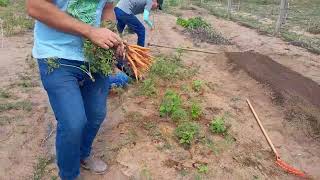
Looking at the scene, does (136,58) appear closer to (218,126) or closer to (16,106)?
(218,126)

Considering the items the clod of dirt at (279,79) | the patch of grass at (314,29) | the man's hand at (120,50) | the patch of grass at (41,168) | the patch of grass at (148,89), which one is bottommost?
the patch of grass at (314,29)

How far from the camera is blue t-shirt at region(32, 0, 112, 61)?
8.32ft

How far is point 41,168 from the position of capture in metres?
3.42

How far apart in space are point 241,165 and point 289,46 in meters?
4.69

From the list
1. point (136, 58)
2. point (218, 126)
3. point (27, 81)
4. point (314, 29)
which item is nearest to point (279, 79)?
point (218, 126)

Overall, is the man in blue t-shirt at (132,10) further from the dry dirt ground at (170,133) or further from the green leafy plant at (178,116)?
the green leafy plant at (178,116)

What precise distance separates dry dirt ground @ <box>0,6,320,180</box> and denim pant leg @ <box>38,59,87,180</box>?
780 mm

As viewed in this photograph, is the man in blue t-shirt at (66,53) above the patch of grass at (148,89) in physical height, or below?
above

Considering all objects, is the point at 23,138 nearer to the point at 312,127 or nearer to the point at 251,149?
the point at 251,149

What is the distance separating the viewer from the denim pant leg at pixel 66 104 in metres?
2.49

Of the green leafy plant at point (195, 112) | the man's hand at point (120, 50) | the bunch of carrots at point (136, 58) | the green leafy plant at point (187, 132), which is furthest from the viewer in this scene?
the green leafy plant at point (195, 112)

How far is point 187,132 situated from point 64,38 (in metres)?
1.76

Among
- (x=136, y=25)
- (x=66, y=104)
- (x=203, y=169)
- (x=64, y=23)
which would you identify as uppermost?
(x=64, y=23)

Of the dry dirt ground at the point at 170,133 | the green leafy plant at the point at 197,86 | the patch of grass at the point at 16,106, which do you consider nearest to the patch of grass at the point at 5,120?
the dry dirt ground at the point at 170,133
